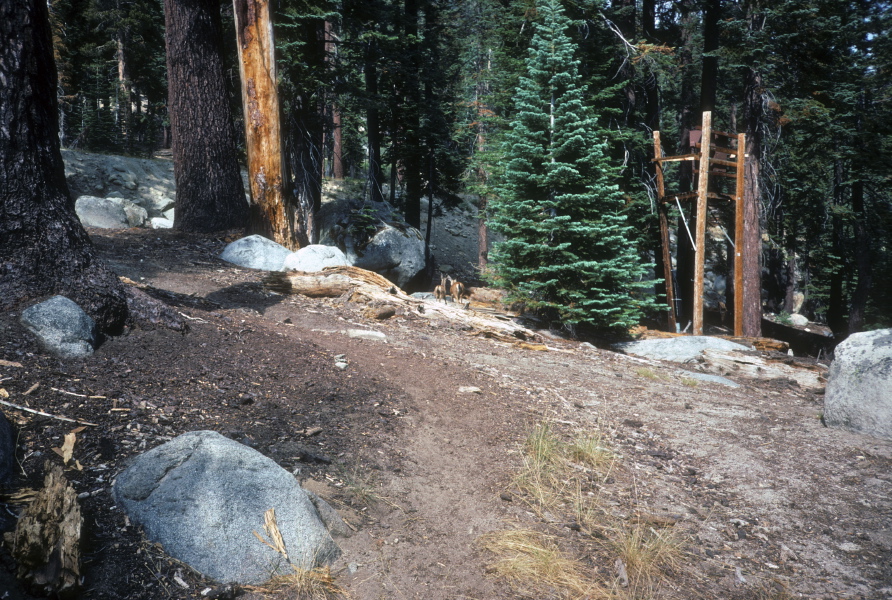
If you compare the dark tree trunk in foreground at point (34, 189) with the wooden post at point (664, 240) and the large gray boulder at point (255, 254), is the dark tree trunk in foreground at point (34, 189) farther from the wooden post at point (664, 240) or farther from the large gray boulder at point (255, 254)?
the wooden post at point (664, 240)

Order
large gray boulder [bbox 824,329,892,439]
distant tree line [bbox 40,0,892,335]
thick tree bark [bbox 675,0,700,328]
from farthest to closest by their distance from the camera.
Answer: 1. thick tree bark [bbox 675,0,700,328]
2. distant tree line [bbox 40,0,892,335]
3. large gray boulder [bbox 824,329,892,439]

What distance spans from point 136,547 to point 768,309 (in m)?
28.4

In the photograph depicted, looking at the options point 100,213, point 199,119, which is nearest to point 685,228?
point 199,119

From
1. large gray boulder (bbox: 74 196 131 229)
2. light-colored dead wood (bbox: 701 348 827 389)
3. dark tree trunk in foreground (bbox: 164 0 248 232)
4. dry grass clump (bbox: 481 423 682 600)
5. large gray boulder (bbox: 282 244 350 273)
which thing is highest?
dark tree trunk in foreground (bbox: 164 0 248 232)

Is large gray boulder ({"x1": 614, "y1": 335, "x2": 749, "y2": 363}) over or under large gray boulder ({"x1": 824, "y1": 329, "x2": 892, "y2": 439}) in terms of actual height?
under

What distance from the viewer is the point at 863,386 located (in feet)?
17.8

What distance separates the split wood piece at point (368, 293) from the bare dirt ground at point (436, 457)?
5.10 feet

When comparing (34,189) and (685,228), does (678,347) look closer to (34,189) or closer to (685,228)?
(685,228)

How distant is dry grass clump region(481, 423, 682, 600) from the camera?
283 cm

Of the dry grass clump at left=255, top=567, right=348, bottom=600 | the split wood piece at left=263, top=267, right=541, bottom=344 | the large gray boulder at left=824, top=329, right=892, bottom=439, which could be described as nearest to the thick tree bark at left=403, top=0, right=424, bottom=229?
the split wood piece at left=263, top=267, right=541, bottom=344

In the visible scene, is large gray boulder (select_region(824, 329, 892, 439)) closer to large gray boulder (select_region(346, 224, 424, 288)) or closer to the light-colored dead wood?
the light-colored dead wood

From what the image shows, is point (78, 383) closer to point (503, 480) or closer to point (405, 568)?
point (405, 568)

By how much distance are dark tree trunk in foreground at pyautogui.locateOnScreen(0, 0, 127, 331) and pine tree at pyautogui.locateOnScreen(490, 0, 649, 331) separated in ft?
22.1

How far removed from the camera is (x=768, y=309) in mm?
25672
